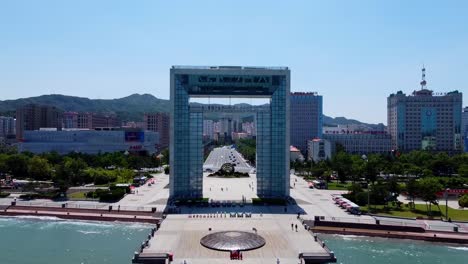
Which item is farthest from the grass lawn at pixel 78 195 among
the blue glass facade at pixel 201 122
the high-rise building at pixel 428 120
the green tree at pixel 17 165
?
the high-rise building at pixel 428 120

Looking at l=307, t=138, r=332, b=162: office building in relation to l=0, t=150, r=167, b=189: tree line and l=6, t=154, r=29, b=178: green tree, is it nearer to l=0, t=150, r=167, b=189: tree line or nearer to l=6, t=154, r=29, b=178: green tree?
l=0, t=150, r=167, b=189: tree line

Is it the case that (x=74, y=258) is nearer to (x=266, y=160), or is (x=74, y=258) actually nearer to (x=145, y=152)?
(x=266, y=160)

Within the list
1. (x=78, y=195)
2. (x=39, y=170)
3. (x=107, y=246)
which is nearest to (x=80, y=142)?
(x=39, y=170)

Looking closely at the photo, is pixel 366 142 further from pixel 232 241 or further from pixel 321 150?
pixel 232 241

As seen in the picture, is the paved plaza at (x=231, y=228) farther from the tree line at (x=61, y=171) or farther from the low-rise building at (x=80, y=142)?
the low-rise building at (x=80, y=142)

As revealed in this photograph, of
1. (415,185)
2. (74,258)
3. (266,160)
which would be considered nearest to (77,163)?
(266,160)

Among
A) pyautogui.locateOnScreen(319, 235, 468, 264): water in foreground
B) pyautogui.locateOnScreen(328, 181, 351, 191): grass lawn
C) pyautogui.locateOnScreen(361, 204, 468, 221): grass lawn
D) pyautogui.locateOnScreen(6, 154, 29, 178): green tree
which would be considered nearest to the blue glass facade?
pyautogui.locateOnScreen(361, 204, 468, 221): grass lawn

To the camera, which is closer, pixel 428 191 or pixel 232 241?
pixel 232 241

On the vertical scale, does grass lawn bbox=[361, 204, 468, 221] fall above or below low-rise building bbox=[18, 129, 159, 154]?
below
